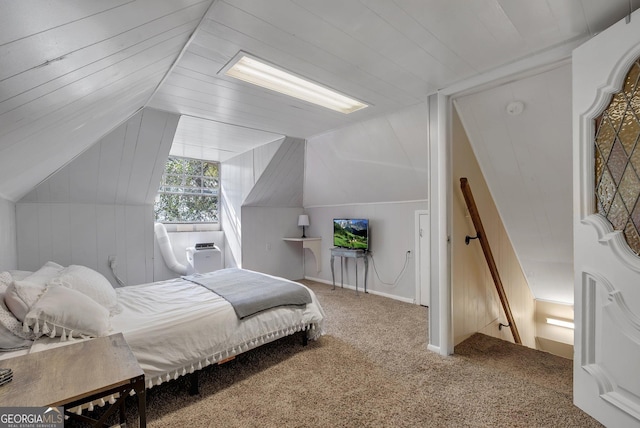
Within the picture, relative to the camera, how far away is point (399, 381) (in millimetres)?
2148

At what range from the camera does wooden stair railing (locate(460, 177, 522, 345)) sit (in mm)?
2689

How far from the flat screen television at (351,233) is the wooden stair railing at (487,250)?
191 centimetres

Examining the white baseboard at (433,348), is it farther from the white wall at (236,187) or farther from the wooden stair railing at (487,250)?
the white wall at (236,187)

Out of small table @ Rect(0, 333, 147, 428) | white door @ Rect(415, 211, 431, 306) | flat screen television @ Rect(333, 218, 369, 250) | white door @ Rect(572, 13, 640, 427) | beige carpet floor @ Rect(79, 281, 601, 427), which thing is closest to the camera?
small table @ Rect(0, 333, 147, 428)

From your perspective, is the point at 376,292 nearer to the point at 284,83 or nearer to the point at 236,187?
the point at 236,187

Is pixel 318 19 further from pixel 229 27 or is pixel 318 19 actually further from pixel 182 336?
pixel 182 336

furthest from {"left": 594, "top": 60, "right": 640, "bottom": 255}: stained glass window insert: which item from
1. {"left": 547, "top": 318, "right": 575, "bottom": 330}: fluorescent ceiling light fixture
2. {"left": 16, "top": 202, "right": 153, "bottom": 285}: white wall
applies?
{"left": 16, "top": 202, "right": 153, "bottom": 285}: white wall

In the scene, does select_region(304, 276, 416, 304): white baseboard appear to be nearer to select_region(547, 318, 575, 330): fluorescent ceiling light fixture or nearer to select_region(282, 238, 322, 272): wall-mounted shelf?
select_region(282, 238, 322, 272): wall-mounted shelf

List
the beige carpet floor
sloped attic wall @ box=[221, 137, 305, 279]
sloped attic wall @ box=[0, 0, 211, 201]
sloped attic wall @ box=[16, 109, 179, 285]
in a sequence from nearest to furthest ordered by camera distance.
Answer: sloped attic wall @ box=[0, 0, 211, 201] < the beige carpet floor < sloped attic wall @ box=[16, 109, 179, 285] < sloped attic wall @ box=[221, 137, 305, 279]

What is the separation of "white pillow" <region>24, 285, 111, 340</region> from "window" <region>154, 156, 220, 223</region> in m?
3.32

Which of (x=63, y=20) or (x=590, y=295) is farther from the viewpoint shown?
(x=590, y=295)

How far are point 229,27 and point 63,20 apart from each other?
1.08 meters

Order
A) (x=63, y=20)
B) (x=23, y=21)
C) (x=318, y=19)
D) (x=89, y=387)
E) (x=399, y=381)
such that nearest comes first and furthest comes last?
1. (x=23, y=21)
2. (x=63, y=20)
3. (x=89, y=387)
4. (x=318, y=19)
5. (x=399, y=381)

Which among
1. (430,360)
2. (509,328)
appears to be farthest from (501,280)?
(430,360)
